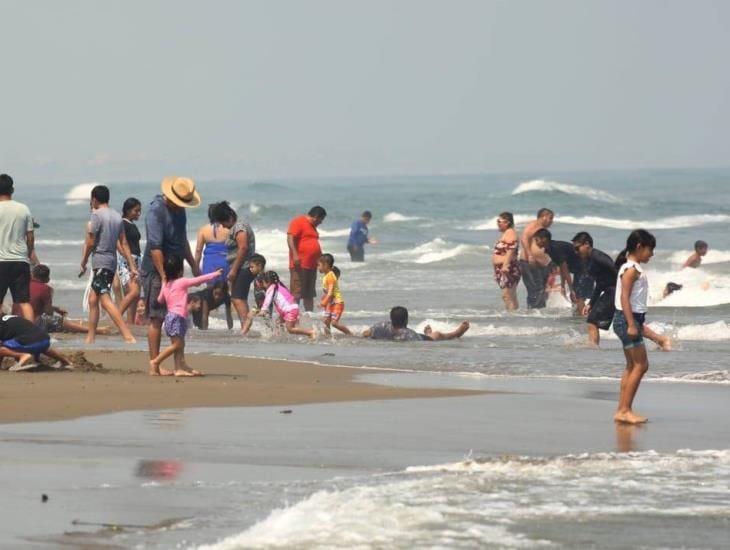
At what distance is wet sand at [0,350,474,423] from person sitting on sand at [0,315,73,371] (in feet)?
0.36

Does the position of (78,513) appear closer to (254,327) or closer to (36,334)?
(36,334)

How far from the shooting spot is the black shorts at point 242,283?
16.1 meters

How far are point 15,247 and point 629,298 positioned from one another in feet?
17.1

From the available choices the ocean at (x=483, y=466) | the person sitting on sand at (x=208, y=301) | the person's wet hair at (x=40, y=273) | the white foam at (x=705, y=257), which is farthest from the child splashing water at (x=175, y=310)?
the white foam at (x=705, y=257)

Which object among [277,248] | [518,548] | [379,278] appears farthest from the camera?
[277,248]

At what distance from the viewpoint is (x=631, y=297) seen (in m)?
9.53

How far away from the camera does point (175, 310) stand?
1116 cm

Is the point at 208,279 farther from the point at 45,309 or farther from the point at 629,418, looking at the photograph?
the point at 45,309

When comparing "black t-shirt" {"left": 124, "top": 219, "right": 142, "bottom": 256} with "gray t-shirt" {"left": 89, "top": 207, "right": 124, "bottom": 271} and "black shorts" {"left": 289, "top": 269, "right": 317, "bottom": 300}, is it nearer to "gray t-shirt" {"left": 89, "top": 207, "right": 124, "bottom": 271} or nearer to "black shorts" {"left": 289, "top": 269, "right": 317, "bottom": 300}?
"gray t-shirt" {"left": 89, "top": 207, "right": 124, "bottom": 271}

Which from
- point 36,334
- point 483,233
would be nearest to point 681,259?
point 483,233

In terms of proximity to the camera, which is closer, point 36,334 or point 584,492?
point 584,492

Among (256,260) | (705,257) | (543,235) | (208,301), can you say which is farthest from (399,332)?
(705,257)

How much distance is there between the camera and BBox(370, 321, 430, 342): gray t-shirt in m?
15.7

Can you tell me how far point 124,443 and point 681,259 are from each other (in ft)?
88.7
